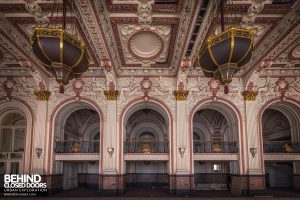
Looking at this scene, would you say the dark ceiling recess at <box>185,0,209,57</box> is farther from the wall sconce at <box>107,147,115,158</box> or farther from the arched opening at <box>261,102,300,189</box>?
the arched opening at <box>261,102,300,189</box>

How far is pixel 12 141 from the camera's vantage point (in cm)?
1429

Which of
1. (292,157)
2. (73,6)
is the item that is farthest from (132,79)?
(292,157)

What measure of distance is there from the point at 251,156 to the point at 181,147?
317 cm

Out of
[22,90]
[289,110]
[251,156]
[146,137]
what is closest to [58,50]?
[22,90]

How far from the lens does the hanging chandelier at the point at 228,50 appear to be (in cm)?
622

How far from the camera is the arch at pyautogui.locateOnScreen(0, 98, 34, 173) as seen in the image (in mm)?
13152

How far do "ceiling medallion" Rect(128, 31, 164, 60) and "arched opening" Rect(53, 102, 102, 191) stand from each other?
395 centimetres

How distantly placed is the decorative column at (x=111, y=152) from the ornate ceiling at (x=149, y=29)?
3.99ft

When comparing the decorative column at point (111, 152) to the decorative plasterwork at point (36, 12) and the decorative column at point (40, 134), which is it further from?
the decorative plasterwork at point (36, 12)

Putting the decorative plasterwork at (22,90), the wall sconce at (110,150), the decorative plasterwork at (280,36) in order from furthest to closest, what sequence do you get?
the decorative plasterwork at (22,90) < the wall sconce at (110,150) < the decorative plasterwork at (280,36)

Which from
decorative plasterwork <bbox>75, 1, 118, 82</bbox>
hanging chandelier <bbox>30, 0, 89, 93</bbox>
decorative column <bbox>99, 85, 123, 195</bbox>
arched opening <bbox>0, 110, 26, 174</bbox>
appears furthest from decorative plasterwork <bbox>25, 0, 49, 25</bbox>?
arched opening <bbox>0, 110, 26, 174</bbox>

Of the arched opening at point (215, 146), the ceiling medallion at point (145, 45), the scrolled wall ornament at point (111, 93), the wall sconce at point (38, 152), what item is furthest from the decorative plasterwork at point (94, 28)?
the arched opening at point (215, 146)

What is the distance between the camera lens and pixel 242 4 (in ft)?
27.1

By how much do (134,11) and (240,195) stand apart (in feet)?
29.6
